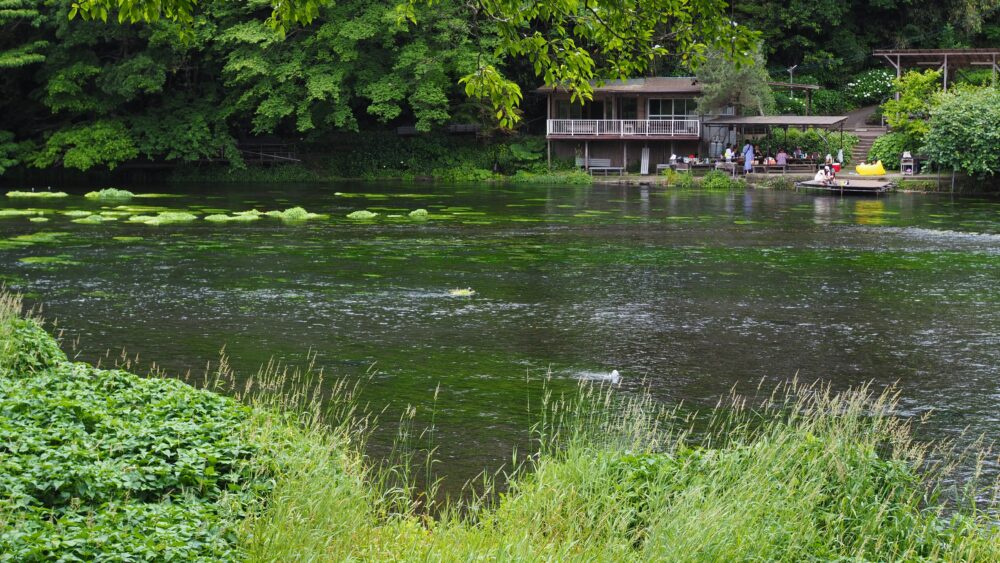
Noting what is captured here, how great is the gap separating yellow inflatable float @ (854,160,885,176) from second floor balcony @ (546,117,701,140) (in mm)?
8019

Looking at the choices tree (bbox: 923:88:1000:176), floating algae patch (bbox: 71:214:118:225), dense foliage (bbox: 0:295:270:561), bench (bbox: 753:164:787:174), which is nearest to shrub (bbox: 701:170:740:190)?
bench (bbox: 753:164:787:174)

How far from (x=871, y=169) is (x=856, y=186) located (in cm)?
440

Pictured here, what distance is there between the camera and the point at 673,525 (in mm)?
7086

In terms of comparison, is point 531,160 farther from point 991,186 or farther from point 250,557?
point 250,557

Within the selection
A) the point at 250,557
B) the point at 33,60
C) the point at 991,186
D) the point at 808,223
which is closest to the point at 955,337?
the point at 250,557

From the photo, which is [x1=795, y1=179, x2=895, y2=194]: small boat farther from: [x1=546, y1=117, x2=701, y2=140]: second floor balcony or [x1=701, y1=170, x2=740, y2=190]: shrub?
[x1=546, y1=117, x2=701, y2=140]: second floor balcony

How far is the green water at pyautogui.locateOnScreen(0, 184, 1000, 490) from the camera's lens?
13.8m

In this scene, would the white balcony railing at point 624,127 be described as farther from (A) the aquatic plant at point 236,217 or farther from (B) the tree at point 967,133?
(A) the aquatic plant at point 236,217

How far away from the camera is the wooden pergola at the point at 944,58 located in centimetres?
4966

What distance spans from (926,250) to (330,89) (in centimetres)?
2761

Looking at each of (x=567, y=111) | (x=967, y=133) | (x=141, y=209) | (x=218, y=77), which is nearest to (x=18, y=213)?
(x=141, y=209)

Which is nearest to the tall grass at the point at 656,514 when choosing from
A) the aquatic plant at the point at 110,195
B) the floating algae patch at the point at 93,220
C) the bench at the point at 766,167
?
the floating algae patch at the point at 93,220

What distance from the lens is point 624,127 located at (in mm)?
51875

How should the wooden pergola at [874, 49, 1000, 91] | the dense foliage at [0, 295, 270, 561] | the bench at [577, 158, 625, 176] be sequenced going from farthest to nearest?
the bench at [577, 158, 625, 176], the wooden pergola at [874, 49, 1000, 91], the dense foliage at [0, 295, 270, 561]
